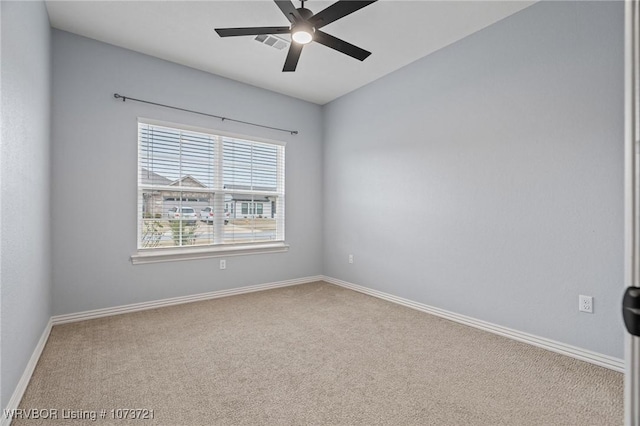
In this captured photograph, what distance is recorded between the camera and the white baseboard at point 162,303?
3.05m

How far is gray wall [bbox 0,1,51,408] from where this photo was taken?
5.28 feet

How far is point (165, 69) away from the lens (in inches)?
141

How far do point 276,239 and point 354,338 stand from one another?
219 cm

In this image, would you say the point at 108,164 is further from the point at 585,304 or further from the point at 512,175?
the point at 585,304

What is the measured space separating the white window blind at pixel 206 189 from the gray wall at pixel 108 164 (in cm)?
15

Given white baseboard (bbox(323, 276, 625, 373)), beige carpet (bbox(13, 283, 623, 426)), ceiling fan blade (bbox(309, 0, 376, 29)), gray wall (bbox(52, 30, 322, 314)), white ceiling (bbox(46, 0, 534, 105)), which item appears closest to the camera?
beige carpet (bbox(13, 283, 623, 426))

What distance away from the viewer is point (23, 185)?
1.96 m

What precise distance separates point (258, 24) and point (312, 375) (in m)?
2.98

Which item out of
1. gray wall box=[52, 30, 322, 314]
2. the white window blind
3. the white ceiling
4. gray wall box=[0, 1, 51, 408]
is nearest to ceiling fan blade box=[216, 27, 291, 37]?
the white ceiling

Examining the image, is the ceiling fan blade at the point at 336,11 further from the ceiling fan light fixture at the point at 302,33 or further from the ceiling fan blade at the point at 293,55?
the ceiling fan blade at the point at 293,55

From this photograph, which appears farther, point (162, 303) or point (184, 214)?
point (184, 214)

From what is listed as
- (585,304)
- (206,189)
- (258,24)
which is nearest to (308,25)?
(258,24)

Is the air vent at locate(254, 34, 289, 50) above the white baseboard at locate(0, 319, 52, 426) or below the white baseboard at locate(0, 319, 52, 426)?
above

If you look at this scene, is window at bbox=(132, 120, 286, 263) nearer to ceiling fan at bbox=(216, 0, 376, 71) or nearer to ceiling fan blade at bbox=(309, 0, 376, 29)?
ceiling fan at bbox=(216, 0, 376, 71)
